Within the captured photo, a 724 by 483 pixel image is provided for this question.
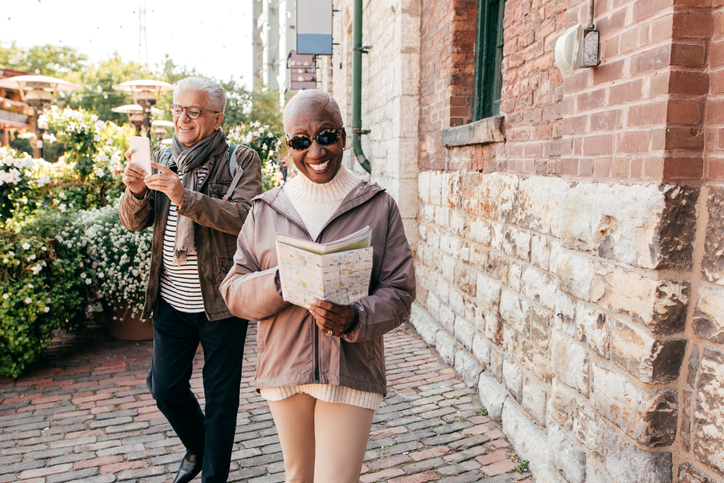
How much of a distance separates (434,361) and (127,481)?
279cm

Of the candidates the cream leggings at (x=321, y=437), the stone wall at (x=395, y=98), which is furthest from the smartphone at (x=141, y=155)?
the stone wall at (x=395, y=98)

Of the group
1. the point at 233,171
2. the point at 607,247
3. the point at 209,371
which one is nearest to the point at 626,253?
the point at 607,247

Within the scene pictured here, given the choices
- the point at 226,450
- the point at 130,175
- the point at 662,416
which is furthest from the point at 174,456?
the point at 662,416

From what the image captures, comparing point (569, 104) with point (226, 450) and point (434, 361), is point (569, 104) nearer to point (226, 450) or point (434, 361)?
point (226, 450)

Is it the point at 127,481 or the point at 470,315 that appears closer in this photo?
the point at 127,481

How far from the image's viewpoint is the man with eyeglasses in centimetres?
275

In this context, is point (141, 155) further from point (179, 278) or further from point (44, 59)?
point (44, 59)

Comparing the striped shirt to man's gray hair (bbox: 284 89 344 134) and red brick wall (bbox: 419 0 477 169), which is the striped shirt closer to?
man's gray hair (bbox: 284 89 344 134)

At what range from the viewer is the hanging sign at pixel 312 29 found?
9742 millimetres

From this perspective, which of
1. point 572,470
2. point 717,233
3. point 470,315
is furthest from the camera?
point 470,315

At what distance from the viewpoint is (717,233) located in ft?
5.99

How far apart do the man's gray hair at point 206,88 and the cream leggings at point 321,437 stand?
158cm

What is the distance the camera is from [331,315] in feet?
5.77

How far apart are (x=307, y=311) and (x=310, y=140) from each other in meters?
0.60
